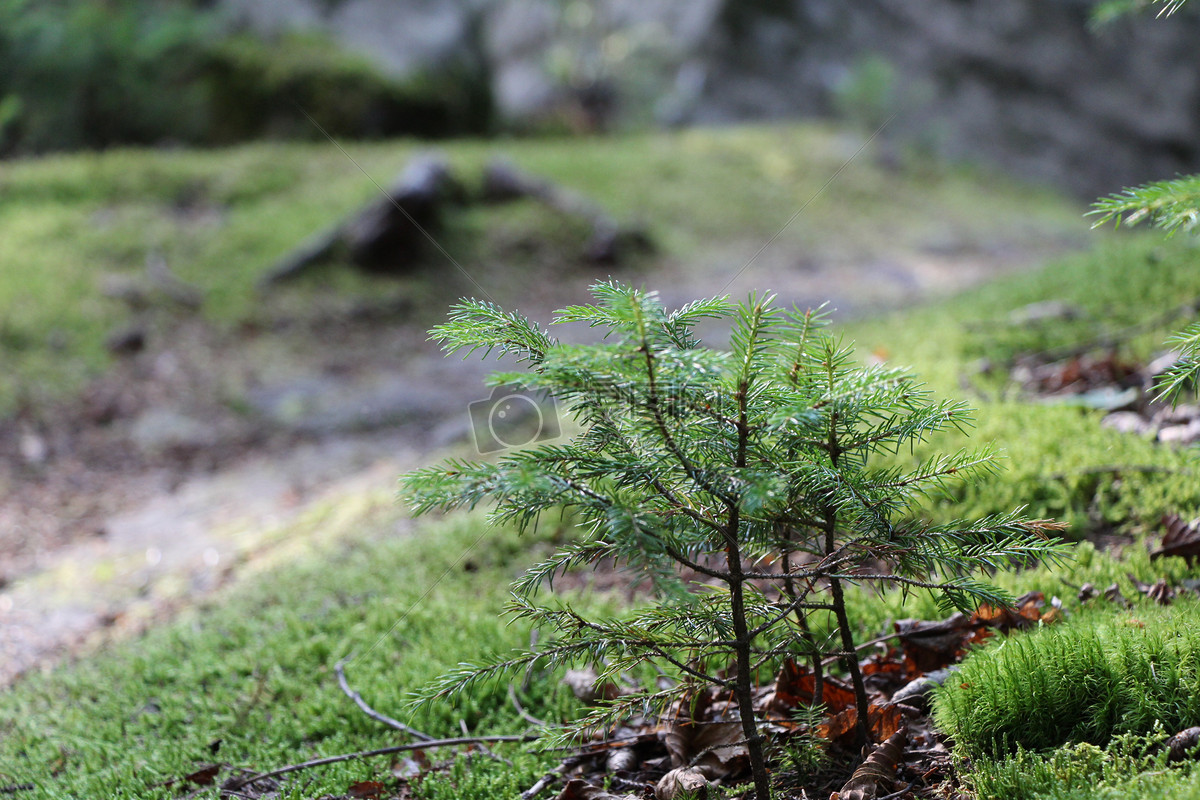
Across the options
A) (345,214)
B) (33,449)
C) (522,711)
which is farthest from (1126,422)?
(345,214)

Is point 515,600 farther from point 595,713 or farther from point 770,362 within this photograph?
point 770,362

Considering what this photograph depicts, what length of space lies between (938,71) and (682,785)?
18429 millimetres

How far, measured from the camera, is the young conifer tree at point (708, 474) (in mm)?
1417

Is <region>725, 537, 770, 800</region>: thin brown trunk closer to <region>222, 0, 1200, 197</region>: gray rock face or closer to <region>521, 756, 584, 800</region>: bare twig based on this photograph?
<region>521, 756, 584, 800</region>: bare twig

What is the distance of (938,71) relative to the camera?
657 inches

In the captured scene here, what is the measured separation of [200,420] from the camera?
611 centimetres

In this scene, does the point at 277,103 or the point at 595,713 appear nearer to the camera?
the point at 595,713

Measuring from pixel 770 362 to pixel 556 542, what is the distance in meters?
2.04

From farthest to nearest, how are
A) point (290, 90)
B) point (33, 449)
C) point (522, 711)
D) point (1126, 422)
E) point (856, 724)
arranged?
point (290, 90) < point (33, 449) < point (1126, 422) < point (522, 711) < point (856, 724)

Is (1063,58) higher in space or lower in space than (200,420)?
higher

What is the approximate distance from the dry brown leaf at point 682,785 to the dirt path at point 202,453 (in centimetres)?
284

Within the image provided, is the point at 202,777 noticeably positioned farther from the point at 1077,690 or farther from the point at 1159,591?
the point at 1159,591

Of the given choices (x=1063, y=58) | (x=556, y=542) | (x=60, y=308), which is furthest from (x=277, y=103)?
(x=1063, y=58)

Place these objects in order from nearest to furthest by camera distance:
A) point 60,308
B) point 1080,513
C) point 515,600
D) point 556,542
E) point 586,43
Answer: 1. point 515,600
2. point 1080,513
3. point 556,542
4. point 60,308
5. point 586,43
